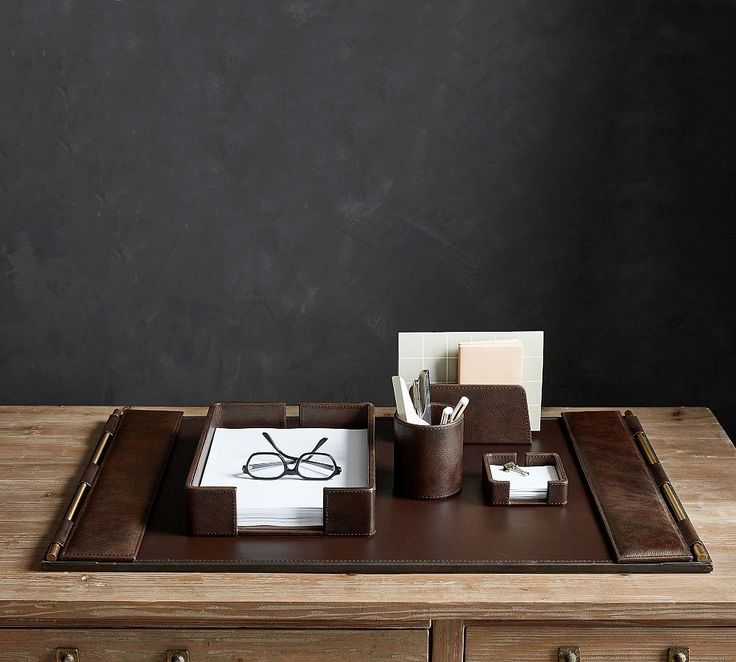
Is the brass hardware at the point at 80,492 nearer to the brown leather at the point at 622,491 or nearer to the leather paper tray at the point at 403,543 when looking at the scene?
the leather paper tray at the point at 403,543

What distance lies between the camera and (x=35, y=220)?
2531 mm

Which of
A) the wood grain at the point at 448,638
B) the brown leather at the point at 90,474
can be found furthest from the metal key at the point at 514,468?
the brown leather at the point at 90,474

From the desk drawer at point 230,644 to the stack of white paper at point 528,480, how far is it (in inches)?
11.7

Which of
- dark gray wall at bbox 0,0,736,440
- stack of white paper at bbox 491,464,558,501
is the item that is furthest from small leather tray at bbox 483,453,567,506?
dark gray wall at bbox 0,0,736,440

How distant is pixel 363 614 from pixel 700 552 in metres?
0.47

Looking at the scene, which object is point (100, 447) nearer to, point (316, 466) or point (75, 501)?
point (75, 501)

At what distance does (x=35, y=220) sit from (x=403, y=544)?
1.42 meters

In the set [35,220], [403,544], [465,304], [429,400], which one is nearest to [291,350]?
[465,304]

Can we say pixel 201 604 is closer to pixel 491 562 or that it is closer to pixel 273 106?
pixel 491 562

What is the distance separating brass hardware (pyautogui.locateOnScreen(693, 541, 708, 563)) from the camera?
4.83 feet

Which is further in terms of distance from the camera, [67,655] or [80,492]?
[80,492]

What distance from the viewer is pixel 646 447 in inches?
70.5

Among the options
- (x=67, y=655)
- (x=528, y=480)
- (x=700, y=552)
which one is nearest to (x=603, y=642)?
(x=700, y=552)

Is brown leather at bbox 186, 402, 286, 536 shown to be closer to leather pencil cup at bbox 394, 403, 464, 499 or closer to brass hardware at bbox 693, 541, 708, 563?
leather pencil cup at bbox 394, 403, 464, 499
